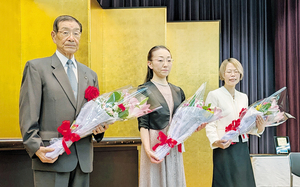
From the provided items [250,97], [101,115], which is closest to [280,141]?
[250,97]

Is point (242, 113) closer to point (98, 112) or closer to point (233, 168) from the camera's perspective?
point (233, 168)

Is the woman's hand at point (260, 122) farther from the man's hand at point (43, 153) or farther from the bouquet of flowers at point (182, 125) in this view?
the man's hand at point (43, 153)

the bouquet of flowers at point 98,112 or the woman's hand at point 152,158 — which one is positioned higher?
the bouquet of flowers at point 98,112

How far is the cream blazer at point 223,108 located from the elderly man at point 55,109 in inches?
41.8

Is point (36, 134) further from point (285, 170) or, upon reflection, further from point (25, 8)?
point (285, 170)

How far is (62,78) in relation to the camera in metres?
1.74

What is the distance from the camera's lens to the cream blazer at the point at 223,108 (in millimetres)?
2457

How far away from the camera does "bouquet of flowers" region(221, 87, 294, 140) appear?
7.53ft

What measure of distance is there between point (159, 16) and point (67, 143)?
3045mm

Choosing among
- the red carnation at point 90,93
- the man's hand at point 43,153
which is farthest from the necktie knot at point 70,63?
the man's hand at point 43,153

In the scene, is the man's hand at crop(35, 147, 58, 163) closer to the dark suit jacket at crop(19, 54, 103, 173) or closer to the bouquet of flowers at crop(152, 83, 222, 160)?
the dark suit jacket at crop(19, 54, 103, 173)

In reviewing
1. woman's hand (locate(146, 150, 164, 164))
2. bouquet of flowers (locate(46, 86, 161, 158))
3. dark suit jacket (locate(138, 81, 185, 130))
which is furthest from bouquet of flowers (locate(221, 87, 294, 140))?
bouquet of flowers (locate(46, 86, 161, 158))

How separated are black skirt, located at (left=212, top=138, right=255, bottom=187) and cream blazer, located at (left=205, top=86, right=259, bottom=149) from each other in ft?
0.28

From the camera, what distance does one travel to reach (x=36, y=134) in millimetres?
1597
